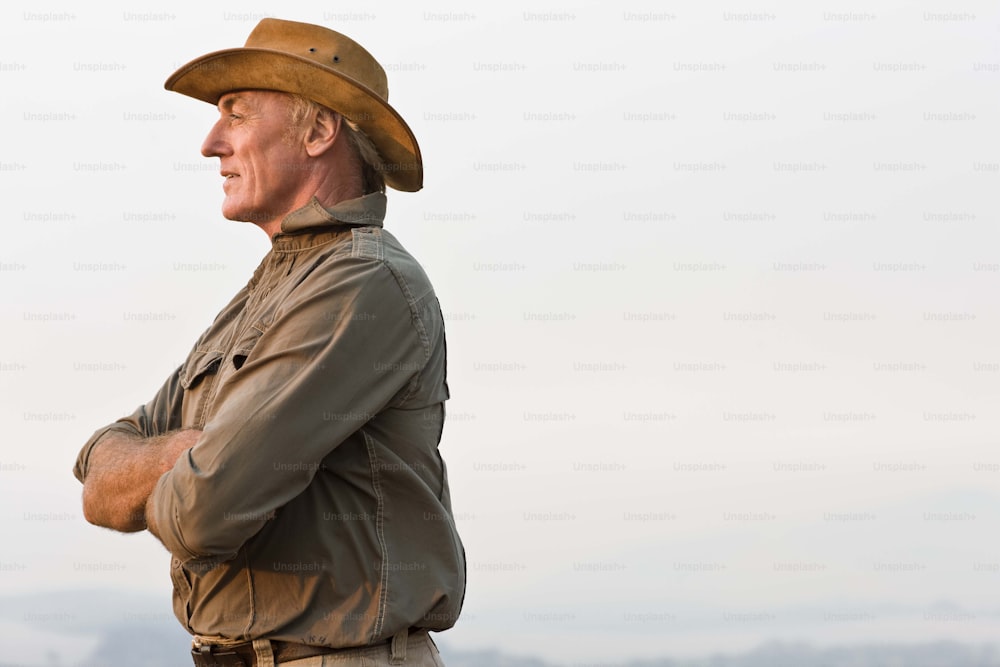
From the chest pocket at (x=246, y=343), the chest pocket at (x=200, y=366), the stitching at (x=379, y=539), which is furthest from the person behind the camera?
the chest pocket at (x=200, y=366)

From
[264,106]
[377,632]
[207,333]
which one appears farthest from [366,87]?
[377,632]

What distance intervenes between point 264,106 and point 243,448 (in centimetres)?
126

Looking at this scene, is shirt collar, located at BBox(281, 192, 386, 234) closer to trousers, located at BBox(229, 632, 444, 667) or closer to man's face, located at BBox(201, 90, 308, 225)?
man's face, located at BBox(201, 90, 308, 225)

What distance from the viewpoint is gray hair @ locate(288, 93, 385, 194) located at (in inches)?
151

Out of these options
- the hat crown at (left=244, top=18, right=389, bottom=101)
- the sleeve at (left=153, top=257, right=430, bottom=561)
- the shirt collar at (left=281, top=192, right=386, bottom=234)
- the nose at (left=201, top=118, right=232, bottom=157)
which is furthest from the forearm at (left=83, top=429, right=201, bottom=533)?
the hat crown at (left=244, top=18, right=389, bottom=101)

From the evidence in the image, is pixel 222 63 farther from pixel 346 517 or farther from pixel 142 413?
pixel 346 517

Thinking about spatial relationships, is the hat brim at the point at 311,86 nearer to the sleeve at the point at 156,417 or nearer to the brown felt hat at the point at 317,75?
the brown felt hat at the point at 317,75

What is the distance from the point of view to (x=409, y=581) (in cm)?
337

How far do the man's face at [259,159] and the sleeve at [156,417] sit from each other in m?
0.63

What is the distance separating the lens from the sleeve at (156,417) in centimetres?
383

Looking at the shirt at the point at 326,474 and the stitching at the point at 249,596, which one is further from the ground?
the shirt at the point at 326,474

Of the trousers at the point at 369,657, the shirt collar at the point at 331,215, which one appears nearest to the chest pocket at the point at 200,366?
the shirt collar at the point at 331,215

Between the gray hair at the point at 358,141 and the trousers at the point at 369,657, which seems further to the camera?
the gray hair at the point at 358,141

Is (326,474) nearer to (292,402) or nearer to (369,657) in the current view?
(292,402)
